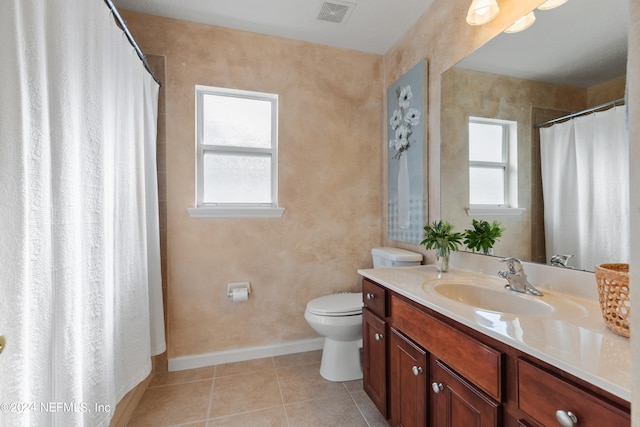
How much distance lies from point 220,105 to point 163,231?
106 cm

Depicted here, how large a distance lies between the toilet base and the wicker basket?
4.50ft

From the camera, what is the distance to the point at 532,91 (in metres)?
1.23

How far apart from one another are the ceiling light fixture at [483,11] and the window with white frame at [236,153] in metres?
1.38

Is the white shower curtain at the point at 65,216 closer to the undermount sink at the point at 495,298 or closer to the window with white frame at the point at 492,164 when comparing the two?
the undermount sink at the point at 495,298

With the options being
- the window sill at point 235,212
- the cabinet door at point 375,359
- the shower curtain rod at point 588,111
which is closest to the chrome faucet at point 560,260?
the shower curtain rod at point 588,111

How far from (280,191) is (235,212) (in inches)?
15.1

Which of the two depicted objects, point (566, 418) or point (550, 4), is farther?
point (550, 4)

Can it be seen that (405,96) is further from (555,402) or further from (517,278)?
(555,402)

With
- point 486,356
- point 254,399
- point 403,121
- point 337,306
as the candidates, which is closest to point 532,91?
point 403,121

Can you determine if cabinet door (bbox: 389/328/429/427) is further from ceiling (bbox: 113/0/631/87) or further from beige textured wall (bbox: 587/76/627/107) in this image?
ceiling (bbox: 113/0/631/87)

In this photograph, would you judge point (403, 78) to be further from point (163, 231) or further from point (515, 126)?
point (163, 231)

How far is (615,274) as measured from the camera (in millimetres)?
743

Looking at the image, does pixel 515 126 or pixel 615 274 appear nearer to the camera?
pixel 615 274

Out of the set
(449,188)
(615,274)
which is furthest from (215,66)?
(615,274)
